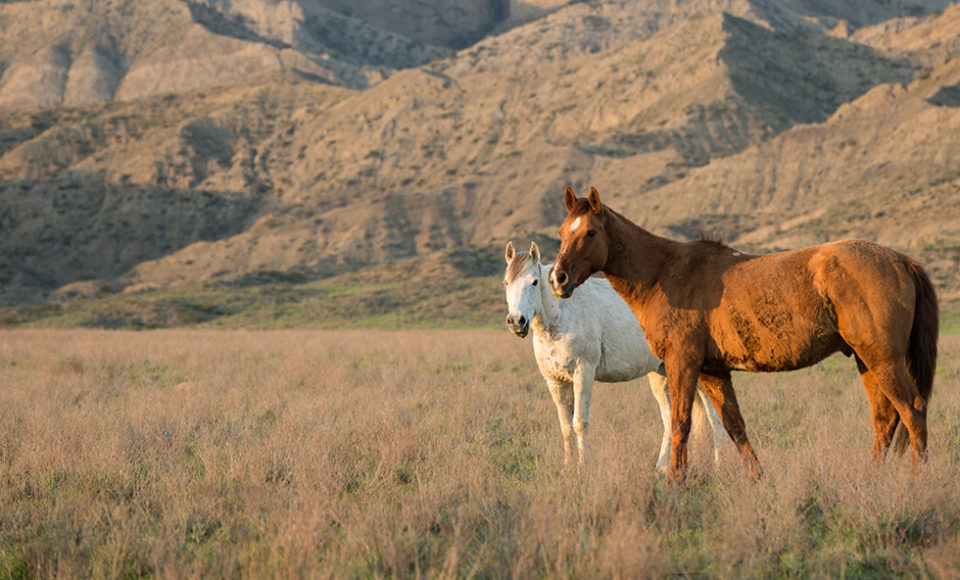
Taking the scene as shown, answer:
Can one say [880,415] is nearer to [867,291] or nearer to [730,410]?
[730,410]

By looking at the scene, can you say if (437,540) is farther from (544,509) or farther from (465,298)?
(465,298)

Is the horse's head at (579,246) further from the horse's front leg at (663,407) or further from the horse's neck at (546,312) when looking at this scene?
the horse's front leg at (663,407)

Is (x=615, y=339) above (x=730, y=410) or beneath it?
above

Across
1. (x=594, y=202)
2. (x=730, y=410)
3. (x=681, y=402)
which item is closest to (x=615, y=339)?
(x=730, y=410)

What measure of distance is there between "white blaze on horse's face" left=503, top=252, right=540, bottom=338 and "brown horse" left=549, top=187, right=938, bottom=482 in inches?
47.2

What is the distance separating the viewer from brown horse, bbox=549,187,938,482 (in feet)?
18.3

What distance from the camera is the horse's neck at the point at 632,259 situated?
618 cm

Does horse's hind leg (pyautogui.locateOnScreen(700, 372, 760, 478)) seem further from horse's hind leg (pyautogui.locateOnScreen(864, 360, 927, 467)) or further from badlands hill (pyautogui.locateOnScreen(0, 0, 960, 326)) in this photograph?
badlands hill (pyautogui.locateOnScreen(0, 0, 960, 326))

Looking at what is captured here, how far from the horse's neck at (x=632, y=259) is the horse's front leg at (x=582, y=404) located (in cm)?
174

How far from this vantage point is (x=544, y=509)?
17.9 ft

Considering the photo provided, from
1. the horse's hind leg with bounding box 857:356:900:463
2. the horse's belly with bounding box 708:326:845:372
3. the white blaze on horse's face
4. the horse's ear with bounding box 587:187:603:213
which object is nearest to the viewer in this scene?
the horse's belly with bounding box 708:326:845:372

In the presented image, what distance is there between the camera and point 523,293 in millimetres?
7461

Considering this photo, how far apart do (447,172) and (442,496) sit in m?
82.8

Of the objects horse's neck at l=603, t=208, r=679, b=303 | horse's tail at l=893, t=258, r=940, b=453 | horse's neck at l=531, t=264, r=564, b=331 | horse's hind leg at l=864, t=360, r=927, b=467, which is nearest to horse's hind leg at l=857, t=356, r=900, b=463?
horse's tail at l=893, t=258, r=940, b=453
